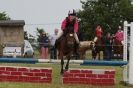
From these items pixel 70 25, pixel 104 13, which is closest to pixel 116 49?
pixel 70 25

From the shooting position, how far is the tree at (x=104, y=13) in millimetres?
56594

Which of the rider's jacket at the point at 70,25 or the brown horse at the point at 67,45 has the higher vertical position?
the rider's jacket at the point at 70,25

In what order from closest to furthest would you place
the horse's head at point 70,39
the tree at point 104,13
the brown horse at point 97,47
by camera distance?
the horse's head at point 70,39, the brown horse at point 97,47, the tree at point 104,13

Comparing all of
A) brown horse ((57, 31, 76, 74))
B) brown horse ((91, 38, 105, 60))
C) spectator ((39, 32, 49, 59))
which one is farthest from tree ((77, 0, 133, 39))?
brown horse ((57, 31, 76, 74))

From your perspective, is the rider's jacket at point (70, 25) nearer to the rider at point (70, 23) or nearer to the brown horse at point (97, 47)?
the rider at point (70, 23)

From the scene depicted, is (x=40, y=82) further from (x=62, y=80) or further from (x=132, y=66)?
(x=132, y=66)

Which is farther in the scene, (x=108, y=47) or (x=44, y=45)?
(x=108, y=47)

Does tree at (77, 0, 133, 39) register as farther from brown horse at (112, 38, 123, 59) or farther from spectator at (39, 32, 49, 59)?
spectator at (39, 32, 49, 59)

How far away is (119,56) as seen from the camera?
28172 mm

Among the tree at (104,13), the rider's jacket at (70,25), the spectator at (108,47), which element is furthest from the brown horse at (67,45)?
the tree at (104,13)

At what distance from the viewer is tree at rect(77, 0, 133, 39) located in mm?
56594

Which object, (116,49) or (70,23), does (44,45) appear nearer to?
(116,49)

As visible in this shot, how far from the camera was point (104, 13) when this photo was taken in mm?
57531

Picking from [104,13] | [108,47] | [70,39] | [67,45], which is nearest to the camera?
[70,39]
